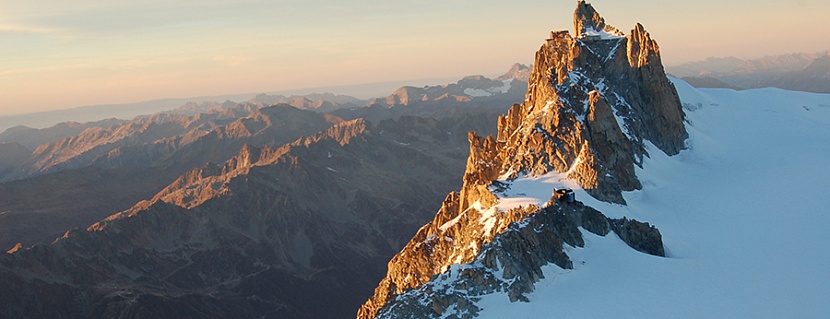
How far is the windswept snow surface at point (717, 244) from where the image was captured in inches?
2800

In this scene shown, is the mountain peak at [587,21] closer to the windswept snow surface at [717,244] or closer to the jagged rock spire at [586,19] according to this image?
the jagged rock spire at [586,19]

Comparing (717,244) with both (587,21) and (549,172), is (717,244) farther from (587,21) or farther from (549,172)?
(587,21)

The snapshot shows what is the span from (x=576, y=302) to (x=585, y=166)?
1316 inches

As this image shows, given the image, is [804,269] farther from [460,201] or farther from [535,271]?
[460,201]

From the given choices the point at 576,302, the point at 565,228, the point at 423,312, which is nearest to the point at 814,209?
the point at 565,228

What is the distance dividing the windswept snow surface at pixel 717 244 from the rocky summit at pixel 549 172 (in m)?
2.72

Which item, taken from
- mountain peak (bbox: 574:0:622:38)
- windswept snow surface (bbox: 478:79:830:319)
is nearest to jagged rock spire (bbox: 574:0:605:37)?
mountain peak (bbox: 574:0:622:38)

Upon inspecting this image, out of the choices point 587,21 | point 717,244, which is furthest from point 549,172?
point 587,21

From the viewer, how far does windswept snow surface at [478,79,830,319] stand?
233ft

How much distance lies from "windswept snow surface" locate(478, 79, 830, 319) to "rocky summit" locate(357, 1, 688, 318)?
272 centimetres

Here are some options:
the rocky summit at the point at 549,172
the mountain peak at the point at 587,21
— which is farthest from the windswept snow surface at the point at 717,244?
the mountain peak at the point at 587,21

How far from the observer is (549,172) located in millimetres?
105438

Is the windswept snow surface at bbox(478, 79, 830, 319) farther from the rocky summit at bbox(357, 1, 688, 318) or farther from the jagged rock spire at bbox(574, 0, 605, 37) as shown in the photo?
the jagged rock spire at bbox(574, 0, 605, 37)

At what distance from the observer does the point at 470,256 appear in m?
85.8
